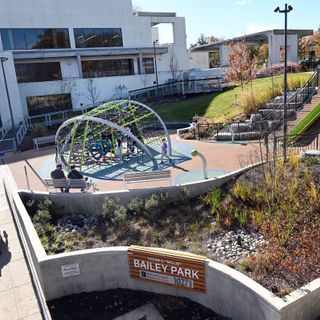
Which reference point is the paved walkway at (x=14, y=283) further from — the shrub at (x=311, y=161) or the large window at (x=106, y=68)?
the large window at (x=106, y=68)

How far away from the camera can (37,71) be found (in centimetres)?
3966

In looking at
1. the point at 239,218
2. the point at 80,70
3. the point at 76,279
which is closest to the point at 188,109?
the point at 80,70

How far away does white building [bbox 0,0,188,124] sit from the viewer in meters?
38.1

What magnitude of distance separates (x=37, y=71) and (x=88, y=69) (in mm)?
5873

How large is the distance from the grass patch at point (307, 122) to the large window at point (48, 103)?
27.9 meters

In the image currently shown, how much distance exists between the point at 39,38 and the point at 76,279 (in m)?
36.5

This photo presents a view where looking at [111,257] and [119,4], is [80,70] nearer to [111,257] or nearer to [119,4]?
[119,4]

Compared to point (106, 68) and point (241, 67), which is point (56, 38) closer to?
point (106, 68)

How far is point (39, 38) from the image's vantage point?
3988 cm

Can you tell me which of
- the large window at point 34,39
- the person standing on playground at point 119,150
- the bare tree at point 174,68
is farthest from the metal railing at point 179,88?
the person standing on playground at point 119,150

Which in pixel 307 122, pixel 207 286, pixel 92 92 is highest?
pixel 92 92

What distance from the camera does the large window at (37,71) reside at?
126 feet

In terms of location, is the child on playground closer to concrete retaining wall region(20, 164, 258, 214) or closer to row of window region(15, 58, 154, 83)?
concrete retaining wall region(20, 164, 258, 214)

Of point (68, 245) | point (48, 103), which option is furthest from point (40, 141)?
point (68, 245)
